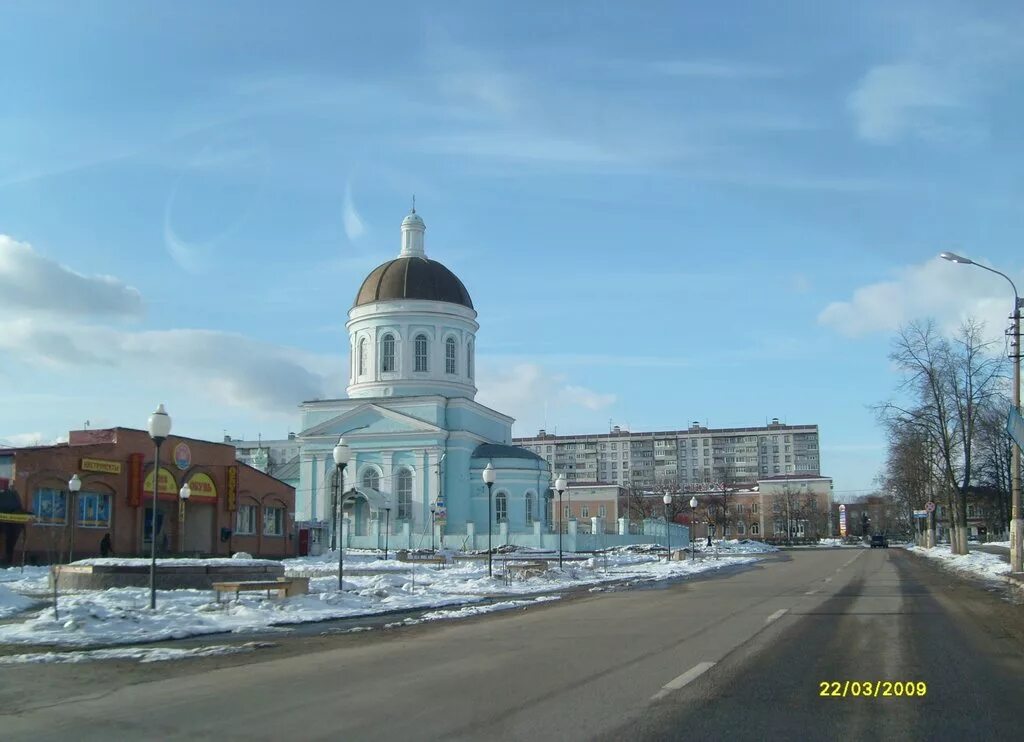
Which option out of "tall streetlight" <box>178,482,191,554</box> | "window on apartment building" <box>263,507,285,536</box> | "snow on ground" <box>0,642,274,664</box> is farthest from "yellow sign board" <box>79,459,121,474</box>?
"snow on ground" <box>0,642,274,664</box>

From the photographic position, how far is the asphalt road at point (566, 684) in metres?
7.73

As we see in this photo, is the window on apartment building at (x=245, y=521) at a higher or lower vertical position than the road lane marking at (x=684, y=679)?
higher

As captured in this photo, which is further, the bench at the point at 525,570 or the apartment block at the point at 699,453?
the apartment block at the point at 699,453

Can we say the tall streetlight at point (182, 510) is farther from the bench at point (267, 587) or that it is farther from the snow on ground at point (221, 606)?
the bench at point (267, 587)

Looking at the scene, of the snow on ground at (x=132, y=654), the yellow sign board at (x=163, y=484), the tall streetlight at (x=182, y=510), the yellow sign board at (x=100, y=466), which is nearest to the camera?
the snow on ground at (x=132, y=654)

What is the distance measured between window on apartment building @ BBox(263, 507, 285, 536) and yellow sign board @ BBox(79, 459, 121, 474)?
11.1 m

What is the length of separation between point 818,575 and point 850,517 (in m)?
149

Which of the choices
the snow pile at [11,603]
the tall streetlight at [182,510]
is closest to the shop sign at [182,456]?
the tall streetlight at [182,510]

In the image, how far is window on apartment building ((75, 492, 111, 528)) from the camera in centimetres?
3769

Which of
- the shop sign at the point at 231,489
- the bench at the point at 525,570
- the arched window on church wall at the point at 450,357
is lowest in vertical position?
the bench at the point at 525,570

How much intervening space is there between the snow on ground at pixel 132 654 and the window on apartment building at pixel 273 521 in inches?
1454

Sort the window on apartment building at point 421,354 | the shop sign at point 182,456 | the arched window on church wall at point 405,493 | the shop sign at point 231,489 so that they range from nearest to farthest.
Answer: the shop sign at point 182,456
the shop sign at point 231,489
the arched window on church wall at point 405,493
the window on apartment building at point 421,354

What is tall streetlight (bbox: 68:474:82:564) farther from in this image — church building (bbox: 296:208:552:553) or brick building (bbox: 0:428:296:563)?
church building (bbox: 296:208:552:553)

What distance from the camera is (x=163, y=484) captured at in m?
41.6
